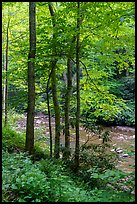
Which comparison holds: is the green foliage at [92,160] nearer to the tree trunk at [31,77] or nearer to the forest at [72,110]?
the forest at [72,110]

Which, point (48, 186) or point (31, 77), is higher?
point (31, 77)

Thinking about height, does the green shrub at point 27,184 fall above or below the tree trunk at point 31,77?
below

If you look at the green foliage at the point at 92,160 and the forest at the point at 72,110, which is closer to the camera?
the forest at the point at 72,110

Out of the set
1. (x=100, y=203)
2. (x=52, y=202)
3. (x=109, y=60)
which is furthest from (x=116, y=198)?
(x=109, y=60)

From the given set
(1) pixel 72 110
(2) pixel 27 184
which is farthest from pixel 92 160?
(2) pixel 27 184

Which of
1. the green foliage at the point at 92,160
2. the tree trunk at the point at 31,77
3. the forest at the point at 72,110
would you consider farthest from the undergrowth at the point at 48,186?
the tree trunk at the point at 31,77

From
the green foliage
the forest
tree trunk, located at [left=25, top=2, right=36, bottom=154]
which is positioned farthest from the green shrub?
tree trunk, located at [left=25, top=2, right=36, bottom=154]

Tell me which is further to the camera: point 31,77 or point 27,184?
point 31,77

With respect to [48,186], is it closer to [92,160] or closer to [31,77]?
[92,160]

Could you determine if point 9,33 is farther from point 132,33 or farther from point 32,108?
point 132,33

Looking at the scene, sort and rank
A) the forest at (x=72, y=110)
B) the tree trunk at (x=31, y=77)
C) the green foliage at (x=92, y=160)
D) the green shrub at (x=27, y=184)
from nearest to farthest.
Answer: the green shrub at (x=27, y=184), the forest at (x=72, y=110), the green foliage at (x=92, y=160), the tree trunk at (x=31, y=77)

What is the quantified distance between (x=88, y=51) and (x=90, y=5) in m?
1.40

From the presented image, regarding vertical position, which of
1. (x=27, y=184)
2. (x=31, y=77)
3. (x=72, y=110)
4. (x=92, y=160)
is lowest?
(x=92, y=160)

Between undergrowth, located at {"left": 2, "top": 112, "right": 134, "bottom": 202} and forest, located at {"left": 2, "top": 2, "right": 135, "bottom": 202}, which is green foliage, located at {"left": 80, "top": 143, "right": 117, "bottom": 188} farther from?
undergrowth, located at {"left": 2, "top": 112, "right": 134, "bottom": 202}
